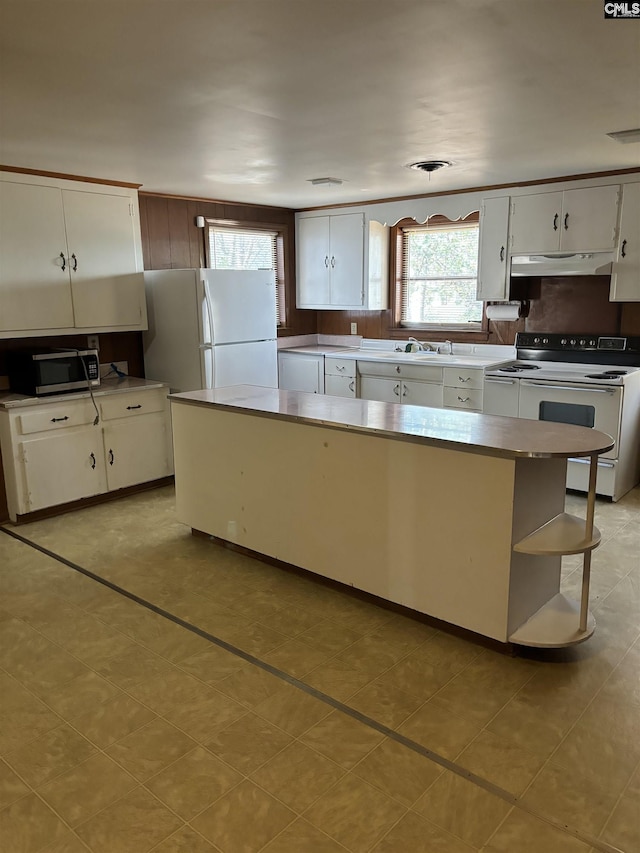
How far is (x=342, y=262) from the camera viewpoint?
20.2 feet

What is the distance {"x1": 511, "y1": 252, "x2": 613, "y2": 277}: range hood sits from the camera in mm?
4562

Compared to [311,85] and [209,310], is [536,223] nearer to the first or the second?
[209,310]

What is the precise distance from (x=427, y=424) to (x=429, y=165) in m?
2.07

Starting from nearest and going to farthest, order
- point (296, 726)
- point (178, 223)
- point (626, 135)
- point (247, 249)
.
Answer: point (296, 726) → point (626, 135) → point (178, 223) → point (247, 249)

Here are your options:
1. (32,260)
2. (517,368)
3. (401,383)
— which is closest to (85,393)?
(32,260)

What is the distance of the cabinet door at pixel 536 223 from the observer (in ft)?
15.6

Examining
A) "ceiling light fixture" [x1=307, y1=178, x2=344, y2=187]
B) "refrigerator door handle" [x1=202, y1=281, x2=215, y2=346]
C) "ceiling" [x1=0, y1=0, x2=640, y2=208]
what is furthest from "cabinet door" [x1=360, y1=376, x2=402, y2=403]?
"ceiling" [x1=0, y1=0, x2=640, y2=208]

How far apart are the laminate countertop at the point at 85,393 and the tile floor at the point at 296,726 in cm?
119

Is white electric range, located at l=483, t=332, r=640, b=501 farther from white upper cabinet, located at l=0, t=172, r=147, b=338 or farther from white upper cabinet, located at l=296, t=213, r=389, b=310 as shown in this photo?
white upper cabinet, located at l=0, t=172, r=147, b=338

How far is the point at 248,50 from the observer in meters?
2.15

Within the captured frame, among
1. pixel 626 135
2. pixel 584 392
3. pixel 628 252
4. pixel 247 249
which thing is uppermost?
pixel 626 135

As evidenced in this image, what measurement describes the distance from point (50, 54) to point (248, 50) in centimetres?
68

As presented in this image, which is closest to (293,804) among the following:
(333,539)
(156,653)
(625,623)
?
(156,653)

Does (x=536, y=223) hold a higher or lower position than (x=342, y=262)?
higher
